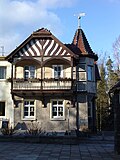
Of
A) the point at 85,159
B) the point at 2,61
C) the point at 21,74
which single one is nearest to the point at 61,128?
the point at 21,74

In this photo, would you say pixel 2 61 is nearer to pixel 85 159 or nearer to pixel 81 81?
pixel 81 81

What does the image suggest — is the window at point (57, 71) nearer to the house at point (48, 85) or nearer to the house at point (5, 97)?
the house at point (48, 85)

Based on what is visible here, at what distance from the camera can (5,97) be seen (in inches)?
1098

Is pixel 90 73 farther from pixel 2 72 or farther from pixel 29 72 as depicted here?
pixel 2 72

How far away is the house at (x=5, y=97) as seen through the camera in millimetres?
27531

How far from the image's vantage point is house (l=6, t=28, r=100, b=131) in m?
26.4

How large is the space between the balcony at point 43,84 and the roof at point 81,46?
398 cm

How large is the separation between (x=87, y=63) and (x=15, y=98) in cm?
775

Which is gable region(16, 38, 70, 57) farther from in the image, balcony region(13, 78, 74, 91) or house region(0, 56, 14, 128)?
balcony region(13, 78, 74, 91)

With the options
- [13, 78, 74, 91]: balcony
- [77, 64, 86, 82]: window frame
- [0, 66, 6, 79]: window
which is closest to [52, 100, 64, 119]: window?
[13, 78, 74, 91]: balcony

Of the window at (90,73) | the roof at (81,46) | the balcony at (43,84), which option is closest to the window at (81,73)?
the window at (90,73)

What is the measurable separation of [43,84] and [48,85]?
1.52ft

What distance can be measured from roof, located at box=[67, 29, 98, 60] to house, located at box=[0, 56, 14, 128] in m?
6.67

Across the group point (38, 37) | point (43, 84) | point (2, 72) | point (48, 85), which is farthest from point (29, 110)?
point (38, 37)
